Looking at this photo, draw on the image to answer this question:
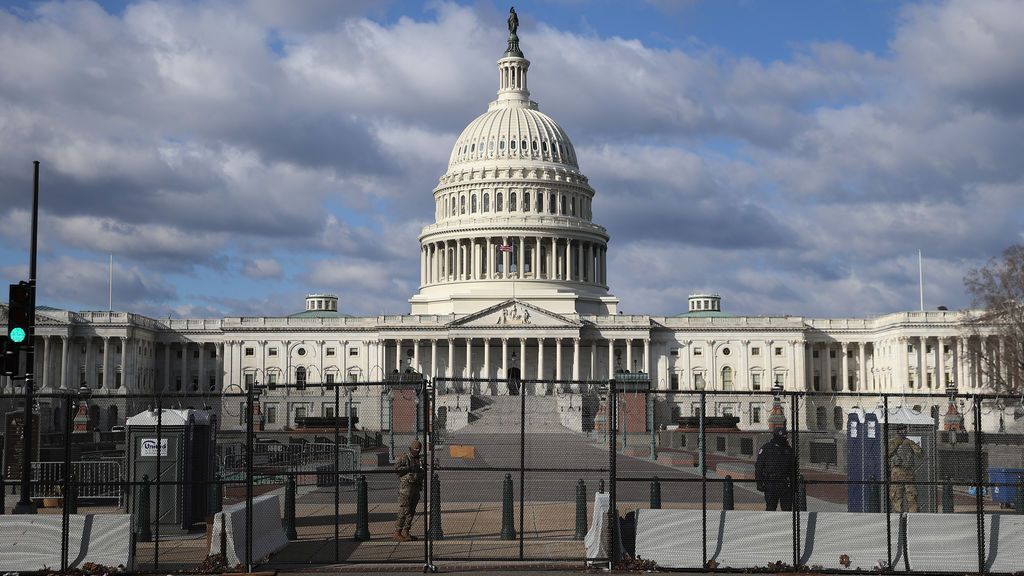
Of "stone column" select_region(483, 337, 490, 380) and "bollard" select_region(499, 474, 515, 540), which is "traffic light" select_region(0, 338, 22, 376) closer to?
"bollard" select_region(499, 474, 515, 540)

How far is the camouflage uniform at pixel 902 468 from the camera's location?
27.4 m

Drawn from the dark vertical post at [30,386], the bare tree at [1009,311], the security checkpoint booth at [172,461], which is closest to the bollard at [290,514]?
the security checkpoint booth at [172,461]

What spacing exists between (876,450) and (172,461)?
1652cm

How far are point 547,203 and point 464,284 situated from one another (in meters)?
14.6

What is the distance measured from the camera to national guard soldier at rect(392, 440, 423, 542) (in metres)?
27.8

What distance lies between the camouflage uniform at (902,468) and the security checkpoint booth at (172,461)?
1596 centimetres

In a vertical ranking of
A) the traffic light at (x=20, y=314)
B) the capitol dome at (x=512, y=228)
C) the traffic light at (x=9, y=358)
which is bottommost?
the traffic light at (x=9, y=358)

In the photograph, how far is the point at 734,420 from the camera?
90.4 m

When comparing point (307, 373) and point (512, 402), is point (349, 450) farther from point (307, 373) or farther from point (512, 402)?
point (307, 373)

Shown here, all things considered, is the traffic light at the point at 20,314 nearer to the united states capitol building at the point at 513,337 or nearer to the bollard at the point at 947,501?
the bollard at the point at 947,501

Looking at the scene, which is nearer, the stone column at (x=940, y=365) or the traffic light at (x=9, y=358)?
the traffic light at (x=9, y=358)

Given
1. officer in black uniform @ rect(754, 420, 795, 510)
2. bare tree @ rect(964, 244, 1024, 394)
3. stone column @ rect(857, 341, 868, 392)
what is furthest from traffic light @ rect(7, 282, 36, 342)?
stone column @ rect(857, 341, 868, 392)

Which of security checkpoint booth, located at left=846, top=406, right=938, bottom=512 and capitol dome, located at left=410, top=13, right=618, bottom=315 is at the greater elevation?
capitol dome, located at left=410, top=13, right=618, bottom=315

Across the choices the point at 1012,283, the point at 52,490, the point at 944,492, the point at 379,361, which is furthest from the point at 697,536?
the point at 379,361
